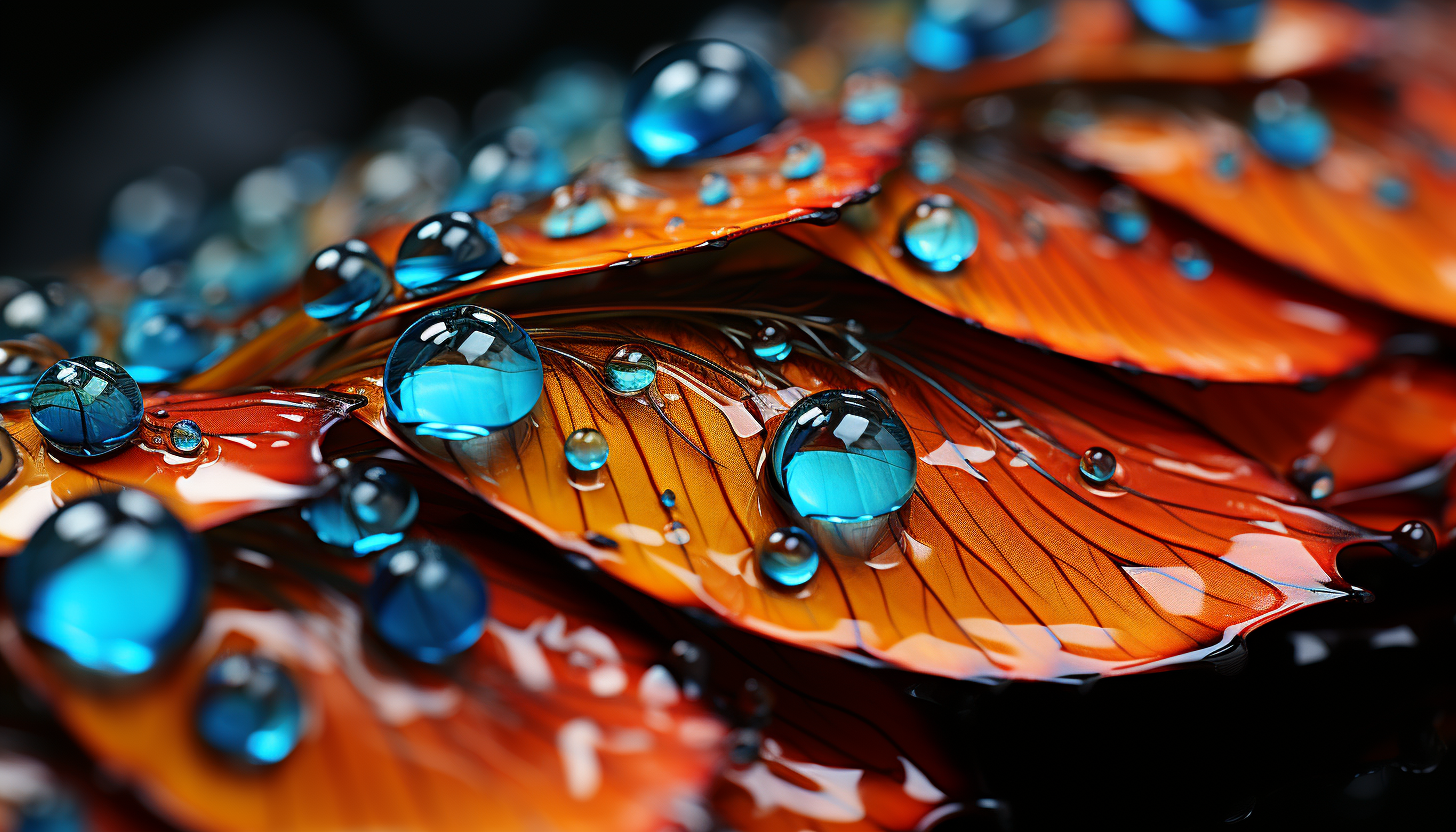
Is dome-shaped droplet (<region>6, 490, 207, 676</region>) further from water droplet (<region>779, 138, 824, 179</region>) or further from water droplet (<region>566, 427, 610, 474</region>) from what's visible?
water droplet (<region>779, 138, 824, 179</region>)

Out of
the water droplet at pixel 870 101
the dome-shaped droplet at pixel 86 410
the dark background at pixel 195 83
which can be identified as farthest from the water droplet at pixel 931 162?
the dark background at pixel 195 83

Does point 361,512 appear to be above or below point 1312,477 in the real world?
above

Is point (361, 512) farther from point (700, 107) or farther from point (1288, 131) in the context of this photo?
point (1288, 131)

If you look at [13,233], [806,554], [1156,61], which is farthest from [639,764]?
[13,233]

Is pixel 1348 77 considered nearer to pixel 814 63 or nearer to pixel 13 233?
pixel 814 63

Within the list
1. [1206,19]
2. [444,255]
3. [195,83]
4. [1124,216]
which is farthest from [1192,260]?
[195,83]
